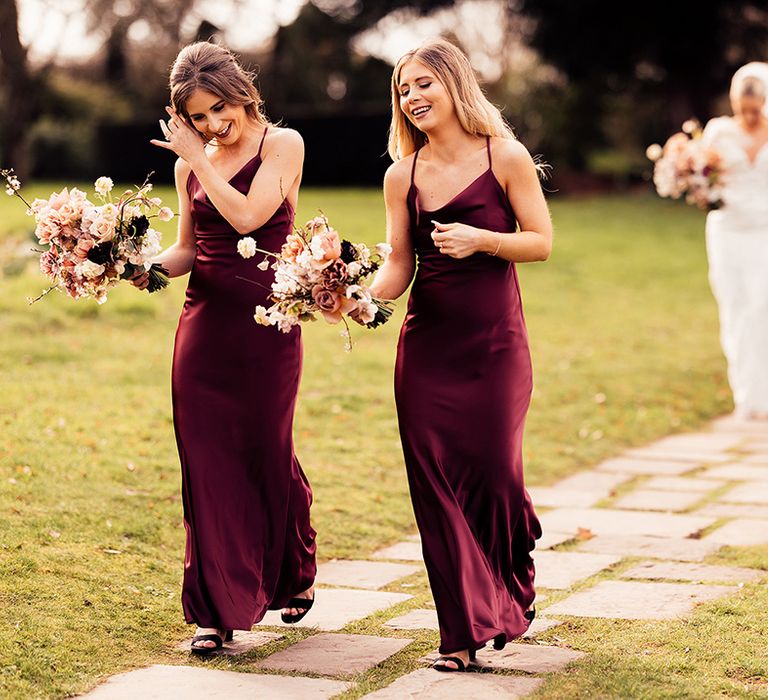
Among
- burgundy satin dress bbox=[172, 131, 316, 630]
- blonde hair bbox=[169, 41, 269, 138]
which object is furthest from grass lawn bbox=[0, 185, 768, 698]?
blonde hair bbox=[169, 41, 269, 138]

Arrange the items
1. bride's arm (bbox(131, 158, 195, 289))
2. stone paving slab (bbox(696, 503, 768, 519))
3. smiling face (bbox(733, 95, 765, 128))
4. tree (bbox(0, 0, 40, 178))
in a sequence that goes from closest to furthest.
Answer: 1. bride's arm (bbox(131, 158, 195, 289))
2. stone paving slab (bbox(696, 503, 768, 519))
3. smiling face (bbox(733, 95, 765, 128))
4. tree (bbox(0, 0, 40, 178))

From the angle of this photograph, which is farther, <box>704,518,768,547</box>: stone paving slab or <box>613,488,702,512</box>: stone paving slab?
<box>613,488,702,512</box>: stone paving slab

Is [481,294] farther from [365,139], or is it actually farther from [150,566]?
[365,139]

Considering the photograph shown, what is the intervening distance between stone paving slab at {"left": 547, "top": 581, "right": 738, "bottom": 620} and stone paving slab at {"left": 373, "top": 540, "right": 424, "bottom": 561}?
104cm

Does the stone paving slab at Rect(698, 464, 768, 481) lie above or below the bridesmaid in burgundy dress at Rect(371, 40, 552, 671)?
below

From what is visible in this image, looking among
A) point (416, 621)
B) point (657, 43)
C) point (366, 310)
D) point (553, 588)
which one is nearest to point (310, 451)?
point (553, 588)

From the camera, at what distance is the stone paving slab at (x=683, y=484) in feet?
26.9

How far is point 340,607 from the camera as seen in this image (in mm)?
5637

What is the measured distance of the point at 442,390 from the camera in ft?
15.6

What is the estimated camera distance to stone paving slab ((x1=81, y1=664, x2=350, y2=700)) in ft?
14.4

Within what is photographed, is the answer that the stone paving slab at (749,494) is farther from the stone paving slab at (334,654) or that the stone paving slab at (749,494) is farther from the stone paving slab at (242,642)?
the stone paving slab at (242,642)

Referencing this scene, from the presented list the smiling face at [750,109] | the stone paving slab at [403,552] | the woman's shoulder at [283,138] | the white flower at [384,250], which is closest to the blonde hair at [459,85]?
the woman's shoulder at [283,138]

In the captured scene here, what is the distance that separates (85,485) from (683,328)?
9.02 metres

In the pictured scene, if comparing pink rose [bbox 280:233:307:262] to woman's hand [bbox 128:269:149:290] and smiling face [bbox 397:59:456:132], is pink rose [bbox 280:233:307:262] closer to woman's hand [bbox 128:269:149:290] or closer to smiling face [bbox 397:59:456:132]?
smiling face [bbox 397:59:456:132]
